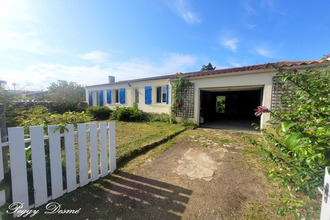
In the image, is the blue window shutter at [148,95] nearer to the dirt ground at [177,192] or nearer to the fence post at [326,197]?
the dirt ground at [177,192]

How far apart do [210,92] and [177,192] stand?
9693mm

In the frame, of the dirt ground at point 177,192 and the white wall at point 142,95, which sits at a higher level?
the white wall at point 142,95

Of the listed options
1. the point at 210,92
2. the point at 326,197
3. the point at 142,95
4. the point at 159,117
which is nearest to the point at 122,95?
the point at 142,95

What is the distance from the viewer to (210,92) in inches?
422

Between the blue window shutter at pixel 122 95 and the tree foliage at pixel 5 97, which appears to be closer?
the tree foliage at pixel 5 97

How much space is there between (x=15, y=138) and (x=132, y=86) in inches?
376

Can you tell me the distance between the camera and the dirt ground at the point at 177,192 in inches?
69.9

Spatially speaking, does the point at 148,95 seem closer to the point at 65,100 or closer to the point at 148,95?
the point at 148,95

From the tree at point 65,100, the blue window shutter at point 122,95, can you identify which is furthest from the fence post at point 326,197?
the tree at point 65,100

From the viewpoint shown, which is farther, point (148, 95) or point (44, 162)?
point (148, 95)

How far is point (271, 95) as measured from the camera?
583cm

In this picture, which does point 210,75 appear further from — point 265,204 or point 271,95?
point 265,204
